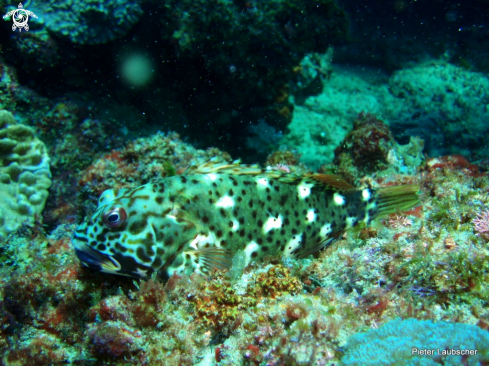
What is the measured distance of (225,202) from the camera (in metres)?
3.43

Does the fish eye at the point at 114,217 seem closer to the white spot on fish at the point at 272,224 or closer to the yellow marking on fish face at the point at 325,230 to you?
the white spot on fish at the point at 272,224

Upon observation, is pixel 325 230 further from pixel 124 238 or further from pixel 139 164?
pixel 139 164

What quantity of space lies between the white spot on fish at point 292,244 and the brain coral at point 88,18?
7.49 meters

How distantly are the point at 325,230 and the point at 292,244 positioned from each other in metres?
0.51

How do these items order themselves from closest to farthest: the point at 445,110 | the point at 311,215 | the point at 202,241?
1. the point at 202,241
2. the point at 311,215
3. the point at 445,110

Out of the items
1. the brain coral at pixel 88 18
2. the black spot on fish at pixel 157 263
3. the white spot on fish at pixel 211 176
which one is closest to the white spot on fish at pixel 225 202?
the white spot on fish at pixel 211 176

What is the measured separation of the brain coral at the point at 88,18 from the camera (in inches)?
281

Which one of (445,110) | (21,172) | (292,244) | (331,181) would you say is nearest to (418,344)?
(292,244)

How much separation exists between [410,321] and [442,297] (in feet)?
2.12

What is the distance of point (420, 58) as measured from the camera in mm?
12359

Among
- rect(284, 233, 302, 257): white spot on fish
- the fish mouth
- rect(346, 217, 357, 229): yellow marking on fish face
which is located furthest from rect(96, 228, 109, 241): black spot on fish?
rect(346, 217, 357, 229): yellow marking on fish face

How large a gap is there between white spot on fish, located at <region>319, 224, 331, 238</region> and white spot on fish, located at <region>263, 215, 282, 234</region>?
2.04 ft

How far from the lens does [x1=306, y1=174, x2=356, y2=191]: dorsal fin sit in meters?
3.80

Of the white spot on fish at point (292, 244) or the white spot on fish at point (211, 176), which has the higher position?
the white spot on fish at point (211, 176)
